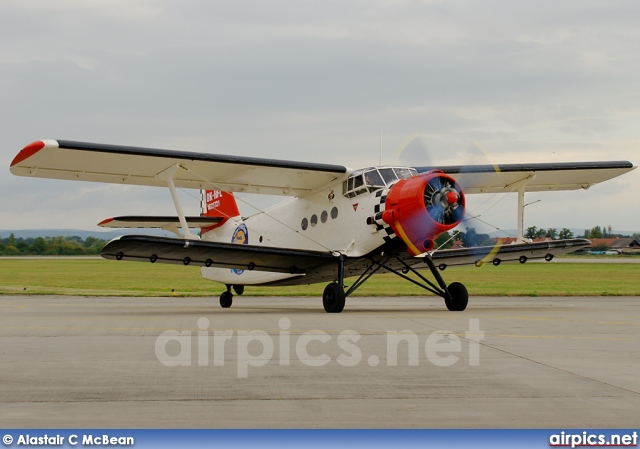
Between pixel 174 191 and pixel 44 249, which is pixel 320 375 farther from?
pixel 44 249

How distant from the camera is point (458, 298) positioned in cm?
1877

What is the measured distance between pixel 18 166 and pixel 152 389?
12.8 metres

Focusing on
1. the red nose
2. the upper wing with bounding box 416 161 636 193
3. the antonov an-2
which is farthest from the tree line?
the red nose

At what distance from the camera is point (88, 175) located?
1989cm

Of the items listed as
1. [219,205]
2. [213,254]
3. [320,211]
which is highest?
[219,205]

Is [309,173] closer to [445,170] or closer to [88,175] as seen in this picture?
[445,170]

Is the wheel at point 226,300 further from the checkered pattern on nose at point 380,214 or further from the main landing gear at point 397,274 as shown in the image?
the checkered pattern on nose at point 380,214

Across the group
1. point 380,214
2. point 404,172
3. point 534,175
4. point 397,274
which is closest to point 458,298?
point 397,274

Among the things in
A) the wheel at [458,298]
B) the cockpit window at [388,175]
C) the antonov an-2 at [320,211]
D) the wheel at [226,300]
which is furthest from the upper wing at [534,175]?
the wheel at [226,300]

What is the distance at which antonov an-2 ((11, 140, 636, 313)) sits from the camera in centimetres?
1759

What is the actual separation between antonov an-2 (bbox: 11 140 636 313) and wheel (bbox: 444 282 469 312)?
0.09 feet

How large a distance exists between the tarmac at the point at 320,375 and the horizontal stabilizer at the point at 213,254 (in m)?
3.48

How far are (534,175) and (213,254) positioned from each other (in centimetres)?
934

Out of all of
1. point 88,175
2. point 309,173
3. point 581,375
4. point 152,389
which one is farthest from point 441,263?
point 152,389
